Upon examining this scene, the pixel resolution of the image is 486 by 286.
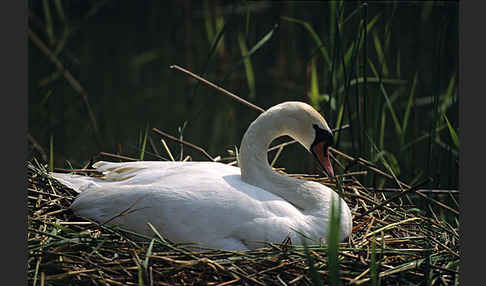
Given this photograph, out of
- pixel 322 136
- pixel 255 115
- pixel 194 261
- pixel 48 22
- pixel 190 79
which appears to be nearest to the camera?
pixel 194 261

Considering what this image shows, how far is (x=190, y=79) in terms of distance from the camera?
9.70 m

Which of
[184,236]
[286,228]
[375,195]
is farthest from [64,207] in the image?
[375,195]

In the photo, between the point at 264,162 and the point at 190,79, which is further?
the point at 190,79

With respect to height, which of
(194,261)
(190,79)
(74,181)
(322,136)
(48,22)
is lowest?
(190,79)

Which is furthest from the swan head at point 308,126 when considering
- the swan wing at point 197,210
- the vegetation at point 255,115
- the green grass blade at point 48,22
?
the green grass blade at point 48,22

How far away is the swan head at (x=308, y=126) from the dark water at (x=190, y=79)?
1.64m

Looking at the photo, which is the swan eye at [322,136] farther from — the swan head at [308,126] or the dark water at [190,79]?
the dark water at [190,79]

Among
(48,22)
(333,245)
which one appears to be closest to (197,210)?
(333,245)

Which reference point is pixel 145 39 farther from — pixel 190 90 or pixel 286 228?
pixel 286 228

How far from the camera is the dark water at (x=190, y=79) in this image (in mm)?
7359

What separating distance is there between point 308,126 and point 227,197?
2.43 feet

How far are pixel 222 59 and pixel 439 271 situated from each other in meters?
6.24

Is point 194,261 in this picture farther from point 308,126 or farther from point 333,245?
point 308,126

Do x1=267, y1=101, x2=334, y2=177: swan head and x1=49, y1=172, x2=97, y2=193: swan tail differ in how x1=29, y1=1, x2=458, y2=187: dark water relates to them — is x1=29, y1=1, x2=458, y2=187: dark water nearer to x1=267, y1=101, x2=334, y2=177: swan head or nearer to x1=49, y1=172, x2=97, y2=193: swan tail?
x1=267, y1=101, x2=334, y2=177: swan head
